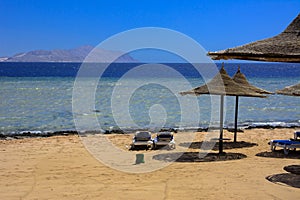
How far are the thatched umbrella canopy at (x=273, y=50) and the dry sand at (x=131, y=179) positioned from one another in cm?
227

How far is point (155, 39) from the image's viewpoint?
27.1 ft

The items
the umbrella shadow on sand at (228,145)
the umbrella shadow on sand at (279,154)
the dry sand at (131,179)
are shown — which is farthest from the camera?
the umbrella shadow on sand at (228,145)

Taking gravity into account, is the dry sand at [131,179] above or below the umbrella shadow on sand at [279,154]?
below

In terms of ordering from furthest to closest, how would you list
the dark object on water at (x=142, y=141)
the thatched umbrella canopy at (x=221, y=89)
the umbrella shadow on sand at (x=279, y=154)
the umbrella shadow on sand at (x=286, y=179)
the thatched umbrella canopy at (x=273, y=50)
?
the dark object on water at (x=142, y=141) → the umbrella shadow on sand at (x=279, y=154) → the thatched umbrella canopy at (x=221, y=89) → the umbrella shadow on sand at (x=286, y=179) → the thatched umbrella canopy at (x=273, y=50)

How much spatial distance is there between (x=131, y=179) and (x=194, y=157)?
103 inches

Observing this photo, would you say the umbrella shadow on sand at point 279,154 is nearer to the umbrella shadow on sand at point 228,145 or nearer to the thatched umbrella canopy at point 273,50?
the umbrella shadow on sand at point 228,145

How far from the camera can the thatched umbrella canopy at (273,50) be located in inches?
194

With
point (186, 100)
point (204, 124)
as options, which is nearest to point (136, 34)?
point (204, 124)

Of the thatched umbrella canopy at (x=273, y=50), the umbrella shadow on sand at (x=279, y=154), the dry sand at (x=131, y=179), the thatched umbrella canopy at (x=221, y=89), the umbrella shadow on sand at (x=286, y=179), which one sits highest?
the thatched umbrella canopy at (x=273, y=50)

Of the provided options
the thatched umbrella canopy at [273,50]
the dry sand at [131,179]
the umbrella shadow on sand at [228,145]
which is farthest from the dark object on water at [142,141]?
the thatched umbrella canopy at [273,50]

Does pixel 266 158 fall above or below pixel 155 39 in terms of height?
below

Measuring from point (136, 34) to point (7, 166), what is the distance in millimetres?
3896

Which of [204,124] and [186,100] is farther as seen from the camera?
[186,100]

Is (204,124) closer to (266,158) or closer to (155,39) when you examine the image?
(266,158)
